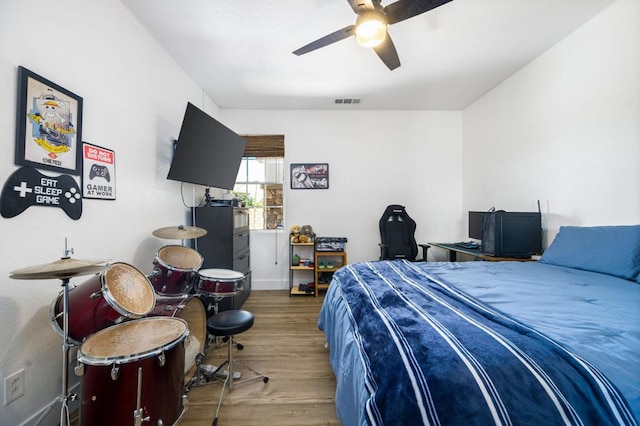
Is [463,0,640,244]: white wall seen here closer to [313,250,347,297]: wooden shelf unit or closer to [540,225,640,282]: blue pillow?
[540,225,640,282]: blue pillow

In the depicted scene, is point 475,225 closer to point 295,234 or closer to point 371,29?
point 295,234

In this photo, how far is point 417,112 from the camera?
13.1 ft

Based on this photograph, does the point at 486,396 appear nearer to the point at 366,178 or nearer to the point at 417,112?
the point at 366,178

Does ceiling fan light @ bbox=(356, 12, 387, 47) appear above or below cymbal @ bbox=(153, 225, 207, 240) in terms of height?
above

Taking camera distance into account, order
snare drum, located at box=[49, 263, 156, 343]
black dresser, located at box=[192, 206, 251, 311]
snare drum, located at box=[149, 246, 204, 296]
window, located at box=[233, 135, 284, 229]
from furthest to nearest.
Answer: window, located at box=[233, 135, 284, 229], black dresser, located at box=[192, 206, 251, 311], snare drum, located at box=[149, 246, 204, 296], snare drum, located at box=[49, 263, 156, 343]

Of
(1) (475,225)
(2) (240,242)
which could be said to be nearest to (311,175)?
(2) (240,242)

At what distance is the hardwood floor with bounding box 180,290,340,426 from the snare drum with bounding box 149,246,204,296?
70 cm

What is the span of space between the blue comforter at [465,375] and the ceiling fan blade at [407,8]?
1.77 meters

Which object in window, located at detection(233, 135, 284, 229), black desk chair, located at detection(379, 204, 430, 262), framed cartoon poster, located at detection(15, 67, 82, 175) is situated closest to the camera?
framed cartoon poster, located at detection(15, 67, 82, 175)

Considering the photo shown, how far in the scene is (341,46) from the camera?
2.42 metres

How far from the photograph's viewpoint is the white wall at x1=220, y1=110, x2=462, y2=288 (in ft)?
12.9

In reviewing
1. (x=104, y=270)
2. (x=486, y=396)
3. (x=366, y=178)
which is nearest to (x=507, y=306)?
(x=486, y=396)

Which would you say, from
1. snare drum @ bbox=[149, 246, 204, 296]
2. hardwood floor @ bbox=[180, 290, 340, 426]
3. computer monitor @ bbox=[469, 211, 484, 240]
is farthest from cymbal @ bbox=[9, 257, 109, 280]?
computer monitor @ bbox=[469, 211, 484, 240]

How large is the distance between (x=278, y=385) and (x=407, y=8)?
268 cm
